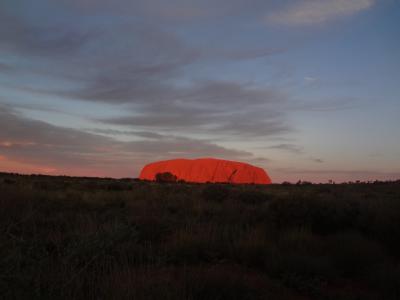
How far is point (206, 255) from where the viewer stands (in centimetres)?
658

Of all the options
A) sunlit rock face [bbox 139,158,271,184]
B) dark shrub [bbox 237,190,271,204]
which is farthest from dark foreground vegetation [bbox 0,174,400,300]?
sunlit rock face [bbox 139,158,271,184]

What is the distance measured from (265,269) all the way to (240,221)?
11.4ft

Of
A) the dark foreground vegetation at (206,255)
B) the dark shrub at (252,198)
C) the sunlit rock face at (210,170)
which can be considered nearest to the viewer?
the dark foreground vegetation at (206,255)

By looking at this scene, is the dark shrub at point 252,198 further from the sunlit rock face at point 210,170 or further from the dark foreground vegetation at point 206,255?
the sunlit rock face at point 210,170

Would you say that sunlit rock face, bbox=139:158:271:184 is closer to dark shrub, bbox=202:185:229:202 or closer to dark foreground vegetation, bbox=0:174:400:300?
dark shrub, bbox=202:185:229:202

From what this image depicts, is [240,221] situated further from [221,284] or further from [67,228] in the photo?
[221,284]

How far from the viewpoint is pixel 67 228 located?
25.2 ft

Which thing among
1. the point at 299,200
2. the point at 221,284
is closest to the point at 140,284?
the point at 221,284

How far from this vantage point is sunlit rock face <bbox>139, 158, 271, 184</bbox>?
110 metres

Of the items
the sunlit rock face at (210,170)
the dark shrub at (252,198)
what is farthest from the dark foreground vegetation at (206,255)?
the sunlit rock face at (210,170)

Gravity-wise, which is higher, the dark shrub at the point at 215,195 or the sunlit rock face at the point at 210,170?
the sunlit rock face at the point at 210,170

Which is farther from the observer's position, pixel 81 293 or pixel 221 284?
pixel 221 284

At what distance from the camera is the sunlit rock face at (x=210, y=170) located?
362ft

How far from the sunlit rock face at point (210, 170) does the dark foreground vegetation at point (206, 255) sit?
96807 mm
